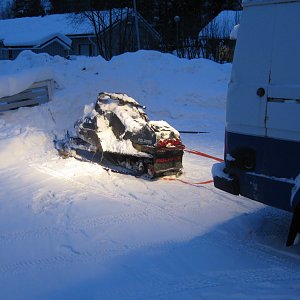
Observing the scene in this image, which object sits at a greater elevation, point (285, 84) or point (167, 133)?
point (285, 84)

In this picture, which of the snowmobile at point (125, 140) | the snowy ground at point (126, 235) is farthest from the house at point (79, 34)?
the snowy ground at point (126, 235)

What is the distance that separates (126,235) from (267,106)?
84.5 inches

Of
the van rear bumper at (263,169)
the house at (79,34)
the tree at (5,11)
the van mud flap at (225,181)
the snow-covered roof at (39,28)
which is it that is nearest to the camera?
the van rear bumper at (263,169)

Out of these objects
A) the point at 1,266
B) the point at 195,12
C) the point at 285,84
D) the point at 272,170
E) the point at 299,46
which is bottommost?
the point at 1,266

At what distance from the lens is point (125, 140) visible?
313 inches

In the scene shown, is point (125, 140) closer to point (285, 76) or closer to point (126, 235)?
point (126, 235)


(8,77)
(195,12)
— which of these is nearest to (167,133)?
(8,77)

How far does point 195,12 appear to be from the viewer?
133 ft

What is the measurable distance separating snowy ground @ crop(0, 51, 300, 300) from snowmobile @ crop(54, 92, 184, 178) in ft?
0.98

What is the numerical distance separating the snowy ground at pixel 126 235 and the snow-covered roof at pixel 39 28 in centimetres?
3369

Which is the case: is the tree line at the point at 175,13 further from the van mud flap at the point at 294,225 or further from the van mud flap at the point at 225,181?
the van mud flap at the point at 294,225

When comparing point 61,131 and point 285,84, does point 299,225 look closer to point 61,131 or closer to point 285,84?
point 285,84

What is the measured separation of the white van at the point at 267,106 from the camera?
13.6 feet

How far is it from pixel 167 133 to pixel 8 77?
6.58 m
